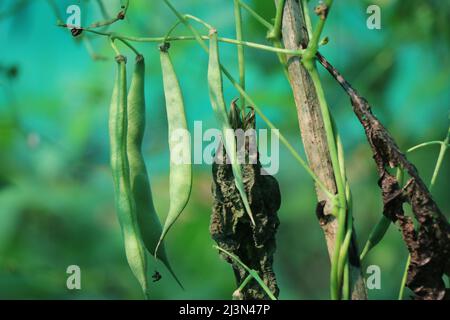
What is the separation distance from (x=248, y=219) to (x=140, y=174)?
12 cm

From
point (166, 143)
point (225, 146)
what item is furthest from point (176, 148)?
point (166, 143)

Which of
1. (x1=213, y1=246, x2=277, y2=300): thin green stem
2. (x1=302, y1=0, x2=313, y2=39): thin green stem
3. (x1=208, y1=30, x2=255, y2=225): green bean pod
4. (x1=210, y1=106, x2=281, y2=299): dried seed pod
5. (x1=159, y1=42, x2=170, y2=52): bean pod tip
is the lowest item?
(x1=213, y1=246, x2=277, y2=300): thin green stem

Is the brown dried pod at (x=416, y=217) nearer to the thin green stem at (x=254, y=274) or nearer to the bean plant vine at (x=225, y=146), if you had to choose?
the bean plant vine at (x=225, y=146)

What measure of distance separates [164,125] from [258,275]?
906 millimetres

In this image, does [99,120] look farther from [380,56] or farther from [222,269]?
[380,56]

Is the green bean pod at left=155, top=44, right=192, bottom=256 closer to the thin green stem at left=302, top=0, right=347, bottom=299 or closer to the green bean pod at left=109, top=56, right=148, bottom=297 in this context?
the green bean pod at left=109, top=56, right=148, bottom=297

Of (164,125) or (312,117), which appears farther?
(164,125)

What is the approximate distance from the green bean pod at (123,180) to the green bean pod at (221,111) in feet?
0.29

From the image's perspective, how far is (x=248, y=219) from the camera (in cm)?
67

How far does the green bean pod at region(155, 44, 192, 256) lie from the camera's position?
63cm

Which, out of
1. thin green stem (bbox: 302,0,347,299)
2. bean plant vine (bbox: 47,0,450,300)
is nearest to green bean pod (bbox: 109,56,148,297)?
bean plant vine (bbox: 47,0,450,300)

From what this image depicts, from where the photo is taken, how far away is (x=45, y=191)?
5.25ft

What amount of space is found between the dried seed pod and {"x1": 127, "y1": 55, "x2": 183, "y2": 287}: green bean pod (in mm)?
62

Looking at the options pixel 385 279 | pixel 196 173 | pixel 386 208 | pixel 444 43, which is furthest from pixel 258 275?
pixel 444 43
